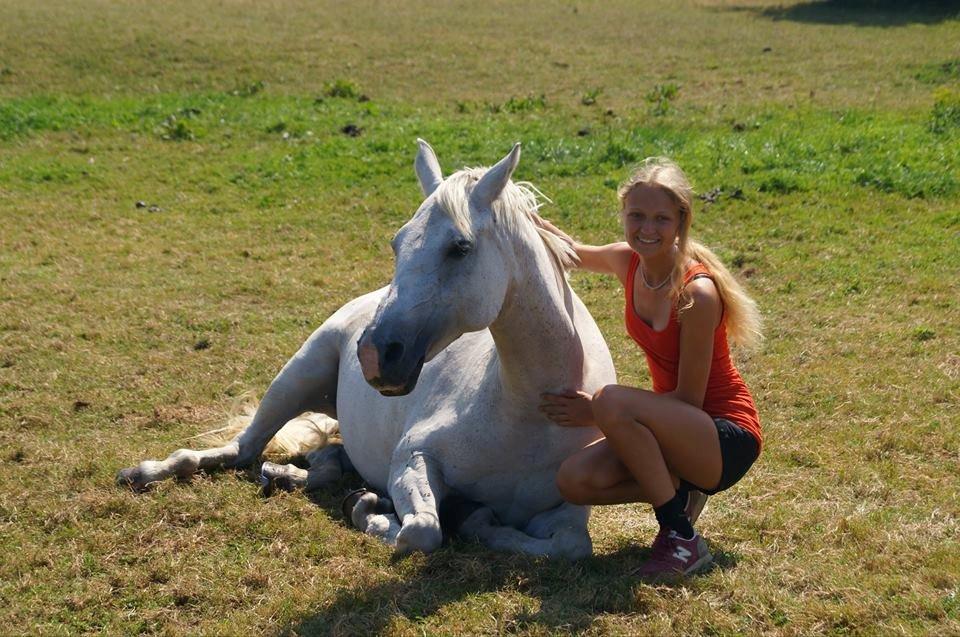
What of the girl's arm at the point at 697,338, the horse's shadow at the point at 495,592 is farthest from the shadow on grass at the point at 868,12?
the horse's shadow at the point at 495,592

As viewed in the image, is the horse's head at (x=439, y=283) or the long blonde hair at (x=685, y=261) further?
the long blonde hair at (x=685, y=261)

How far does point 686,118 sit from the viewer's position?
13.4m

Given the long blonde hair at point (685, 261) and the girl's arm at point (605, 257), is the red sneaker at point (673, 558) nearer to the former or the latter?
the long blonde hair at point (685, 261)

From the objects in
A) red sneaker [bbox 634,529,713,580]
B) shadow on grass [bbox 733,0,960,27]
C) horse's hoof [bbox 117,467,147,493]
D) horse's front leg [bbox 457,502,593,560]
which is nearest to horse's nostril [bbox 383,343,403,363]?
horse's front leg [bbox 457,502,593,560]

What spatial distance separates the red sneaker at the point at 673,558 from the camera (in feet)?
12.6

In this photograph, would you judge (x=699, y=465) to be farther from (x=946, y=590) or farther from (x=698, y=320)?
(x=946, y=590)

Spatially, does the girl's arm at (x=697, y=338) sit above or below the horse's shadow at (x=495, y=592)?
above

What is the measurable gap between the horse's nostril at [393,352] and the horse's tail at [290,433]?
7.76 feet

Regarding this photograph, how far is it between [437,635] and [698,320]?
148 cm

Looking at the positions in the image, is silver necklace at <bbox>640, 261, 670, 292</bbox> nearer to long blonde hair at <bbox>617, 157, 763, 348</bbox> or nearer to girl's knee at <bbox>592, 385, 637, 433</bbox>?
long blonde hair at <bbox>617, 157, 763, 348</bbox>

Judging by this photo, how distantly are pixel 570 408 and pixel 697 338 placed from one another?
0.58m

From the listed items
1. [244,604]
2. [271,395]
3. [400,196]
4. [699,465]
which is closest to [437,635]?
[244,604]

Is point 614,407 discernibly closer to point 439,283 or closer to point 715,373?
point 715,373

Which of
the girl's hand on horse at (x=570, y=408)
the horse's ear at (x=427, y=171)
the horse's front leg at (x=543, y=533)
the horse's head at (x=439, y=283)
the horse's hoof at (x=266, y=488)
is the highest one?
the horse's ear at (x=427, y=171)
